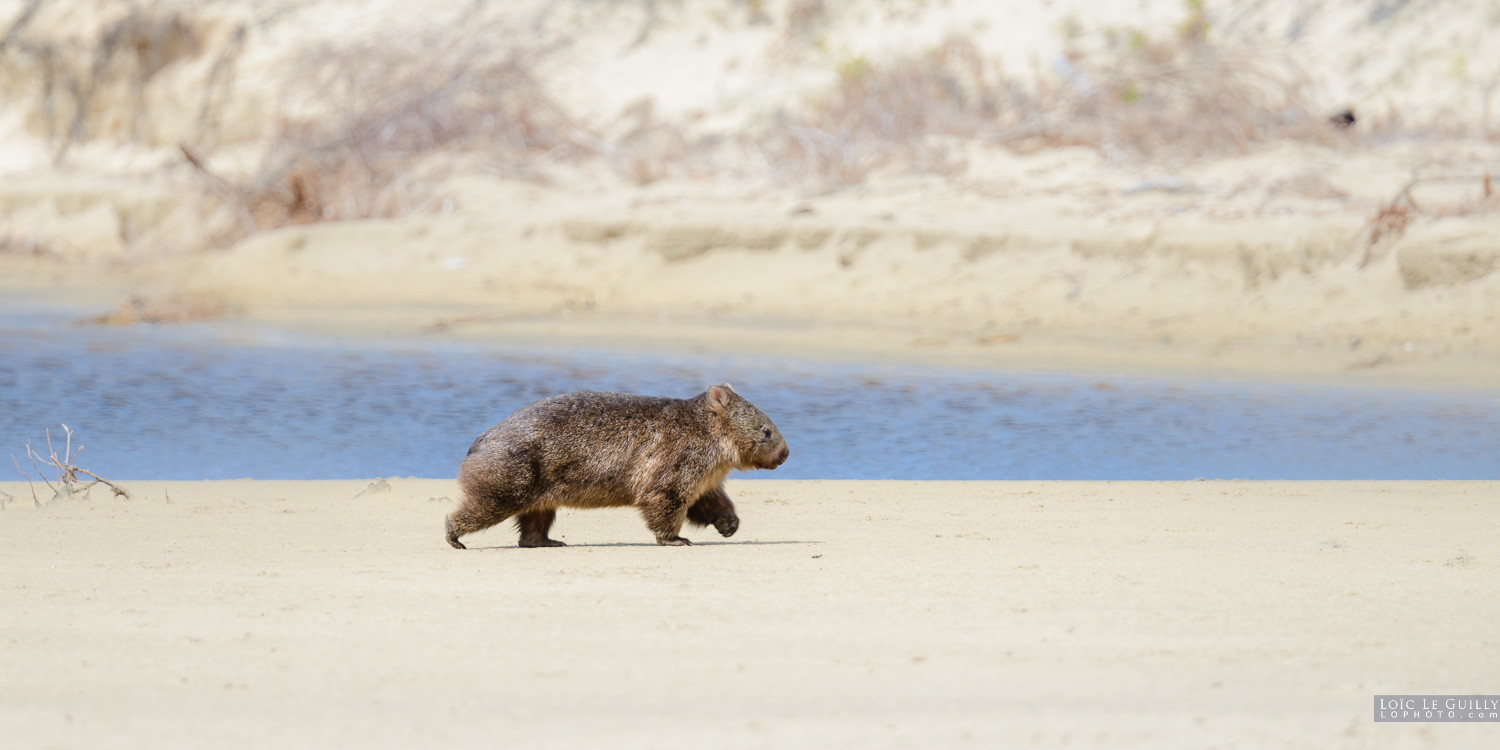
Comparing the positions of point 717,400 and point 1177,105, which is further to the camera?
point 1177,105

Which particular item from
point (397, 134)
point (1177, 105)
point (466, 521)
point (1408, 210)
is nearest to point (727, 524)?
point (466, 521)

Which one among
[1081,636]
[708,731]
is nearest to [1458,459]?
[1081,636]

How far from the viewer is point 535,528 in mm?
6164

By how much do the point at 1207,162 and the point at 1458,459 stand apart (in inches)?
302

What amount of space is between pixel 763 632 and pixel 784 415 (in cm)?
624

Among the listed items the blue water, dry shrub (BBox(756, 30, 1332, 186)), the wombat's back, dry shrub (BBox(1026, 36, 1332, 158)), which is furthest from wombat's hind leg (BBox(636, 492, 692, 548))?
dry shrub (BBox(1026, 36, 1332, 158))

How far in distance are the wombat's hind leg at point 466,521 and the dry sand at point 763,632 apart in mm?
84

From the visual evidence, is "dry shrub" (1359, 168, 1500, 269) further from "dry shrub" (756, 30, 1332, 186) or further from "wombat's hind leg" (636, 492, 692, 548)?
"wombat's hind leg" (636, 492, 692, 548)

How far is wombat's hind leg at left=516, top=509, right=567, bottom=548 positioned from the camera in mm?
6137

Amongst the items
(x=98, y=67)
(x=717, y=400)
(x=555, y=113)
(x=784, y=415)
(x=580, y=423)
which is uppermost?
(x=98, y=67)

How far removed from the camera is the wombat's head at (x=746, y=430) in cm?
632

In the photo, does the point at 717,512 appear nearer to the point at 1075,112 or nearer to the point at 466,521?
the point at 466,521

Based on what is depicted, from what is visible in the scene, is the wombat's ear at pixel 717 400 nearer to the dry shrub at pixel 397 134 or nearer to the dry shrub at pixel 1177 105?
the dry shrub at pixel 1177 105

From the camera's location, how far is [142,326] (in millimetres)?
15414
